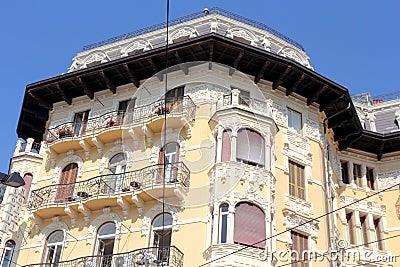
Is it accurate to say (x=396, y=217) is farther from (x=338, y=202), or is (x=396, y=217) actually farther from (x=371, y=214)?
(x=338, y=202)

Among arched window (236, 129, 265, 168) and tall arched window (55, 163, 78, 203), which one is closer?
arched window (236, 129, 265, 168)

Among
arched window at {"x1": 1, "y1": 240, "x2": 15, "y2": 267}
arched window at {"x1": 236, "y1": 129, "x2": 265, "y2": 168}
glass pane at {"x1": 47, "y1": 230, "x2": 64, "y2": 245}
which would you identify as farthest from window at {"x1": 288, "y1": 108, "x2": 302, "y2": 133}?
arched window at {"x1": 1, "y1": 240, "x2": 15, "y2": 267}

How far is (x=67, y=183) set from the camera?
22312 millimetres

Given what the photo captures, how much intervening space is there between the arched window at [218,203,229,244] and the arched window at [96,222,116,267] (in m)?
4.48

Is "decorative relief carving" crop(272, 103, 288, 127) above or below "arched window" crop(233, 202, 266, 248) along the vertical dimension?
above

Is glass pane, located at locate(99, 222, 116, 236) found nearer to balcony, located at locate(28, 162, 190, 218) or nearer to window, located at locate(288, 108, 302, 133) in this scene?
balcony, located at locate(28, 162, 190, 218)

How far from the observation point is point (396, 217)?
83.8 ft

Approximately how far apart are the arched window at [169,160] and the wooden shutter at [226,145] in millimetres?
1906

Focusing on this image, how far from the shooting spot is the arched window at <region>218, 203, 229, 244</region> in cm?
1797

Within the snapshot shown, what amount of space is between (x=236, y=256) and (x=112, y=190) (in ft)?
19.9

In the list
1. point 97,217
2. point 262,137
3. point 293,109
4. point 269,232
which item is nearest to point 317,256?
point 269,232

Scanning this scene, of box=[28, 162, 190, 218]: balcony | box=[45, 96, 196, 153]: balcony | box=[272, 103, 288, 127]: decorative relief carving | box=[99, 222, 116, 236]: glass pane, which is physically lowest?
box=[99, 222, 116, 236]: glass pane

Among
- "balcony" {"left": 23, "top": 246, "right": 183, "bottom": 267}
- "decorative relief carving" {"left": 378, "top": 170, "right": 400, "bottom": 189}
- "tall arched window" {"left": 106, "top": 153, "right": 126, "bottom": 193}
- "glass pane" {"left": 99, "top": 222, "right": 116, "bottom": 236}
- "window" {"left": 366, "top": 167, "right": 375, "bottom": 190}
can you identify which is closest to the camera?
"balcony" {"left": 23, "top": 246, "right": 183, "bottom": 267}

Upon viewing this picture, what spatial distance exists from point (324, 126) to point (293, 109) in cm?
212
